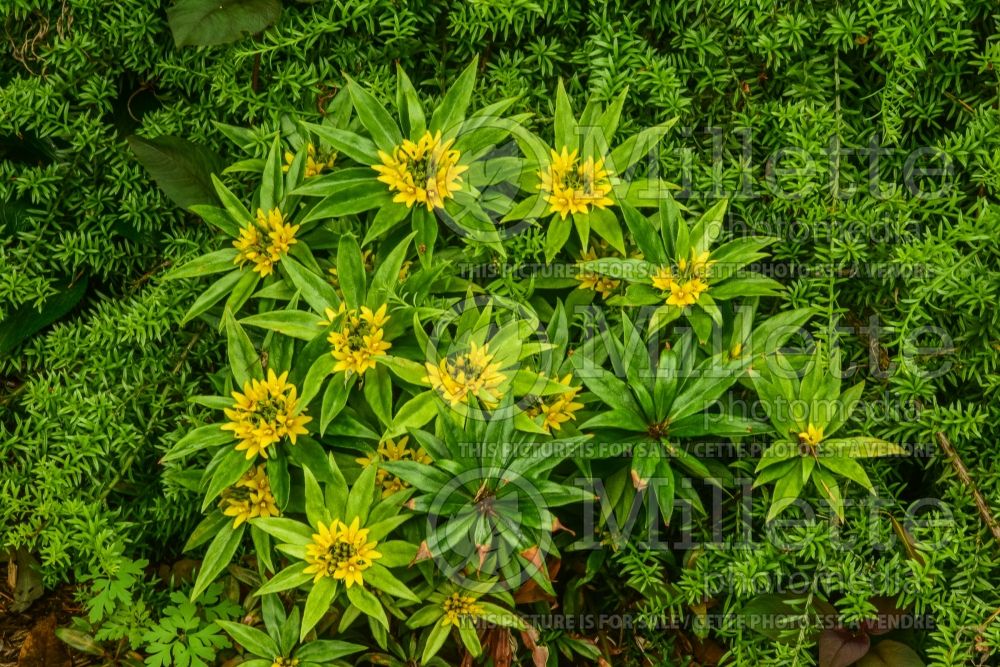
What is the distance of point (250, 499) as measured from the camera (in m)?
2.15

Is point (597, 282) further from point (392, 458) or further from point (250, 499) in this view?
point (250, 499)

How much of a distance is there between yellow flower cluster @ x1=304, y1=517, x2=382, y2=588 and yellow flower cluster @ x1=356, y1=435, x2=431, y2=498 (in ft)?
0.49

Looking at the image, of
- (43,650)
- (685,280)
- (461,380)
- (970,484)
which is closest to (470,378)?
(461,380)

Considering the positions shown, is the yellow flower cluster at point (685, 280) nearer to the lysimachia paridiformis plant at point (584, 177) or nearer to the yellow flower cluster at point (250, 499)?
the lysimachia paridiformis plant at point (584, 177)

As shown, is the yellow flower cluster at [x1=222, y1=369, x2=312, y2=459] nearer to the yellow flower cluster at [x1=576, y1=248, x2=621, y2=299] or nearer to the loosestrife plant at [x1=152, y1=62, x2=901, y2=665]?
the loosestrife plant at [x1=152, y1=62, x2=901, y2=665]

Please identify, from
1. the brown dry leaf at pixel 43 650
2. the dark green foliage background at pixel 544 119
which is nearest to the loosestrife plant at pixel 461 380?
the dark green foliage background at pixel 544 119

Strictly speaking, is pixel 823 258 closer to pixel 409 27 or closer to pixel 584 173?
pixel 584 173

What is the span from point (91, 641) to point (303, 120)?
148 centimetres

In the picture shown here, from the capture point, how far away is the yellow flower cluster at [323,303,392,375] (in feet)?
6.69

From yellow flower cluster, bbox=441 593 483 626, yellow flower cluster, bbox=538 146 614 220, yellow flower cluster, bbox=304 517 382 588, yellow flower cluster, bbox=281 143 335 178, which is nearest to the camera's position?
yellow flower cluster, bbox=304 517 382 588

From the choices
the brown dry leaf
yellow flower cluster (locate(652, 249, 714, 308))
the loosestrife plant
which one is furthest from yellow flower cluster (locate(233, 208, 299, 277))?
the brown dry leaf

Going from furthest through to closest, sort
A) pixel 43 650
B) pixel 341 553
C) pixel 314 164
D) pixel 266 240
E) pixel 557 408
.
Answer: pixel 43 650, pixel 314 164, pixel 266 240, pixel 557 408, pixel 341 553

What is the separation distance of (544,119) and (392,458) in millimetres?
971

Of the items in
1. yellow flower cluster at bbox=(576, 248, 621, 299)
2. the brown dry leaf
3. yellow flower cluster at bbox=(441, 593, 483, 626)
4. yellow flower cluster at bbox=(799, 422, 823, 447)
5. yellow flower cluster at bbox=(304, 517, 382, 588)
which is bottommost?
the brown dry leaf
